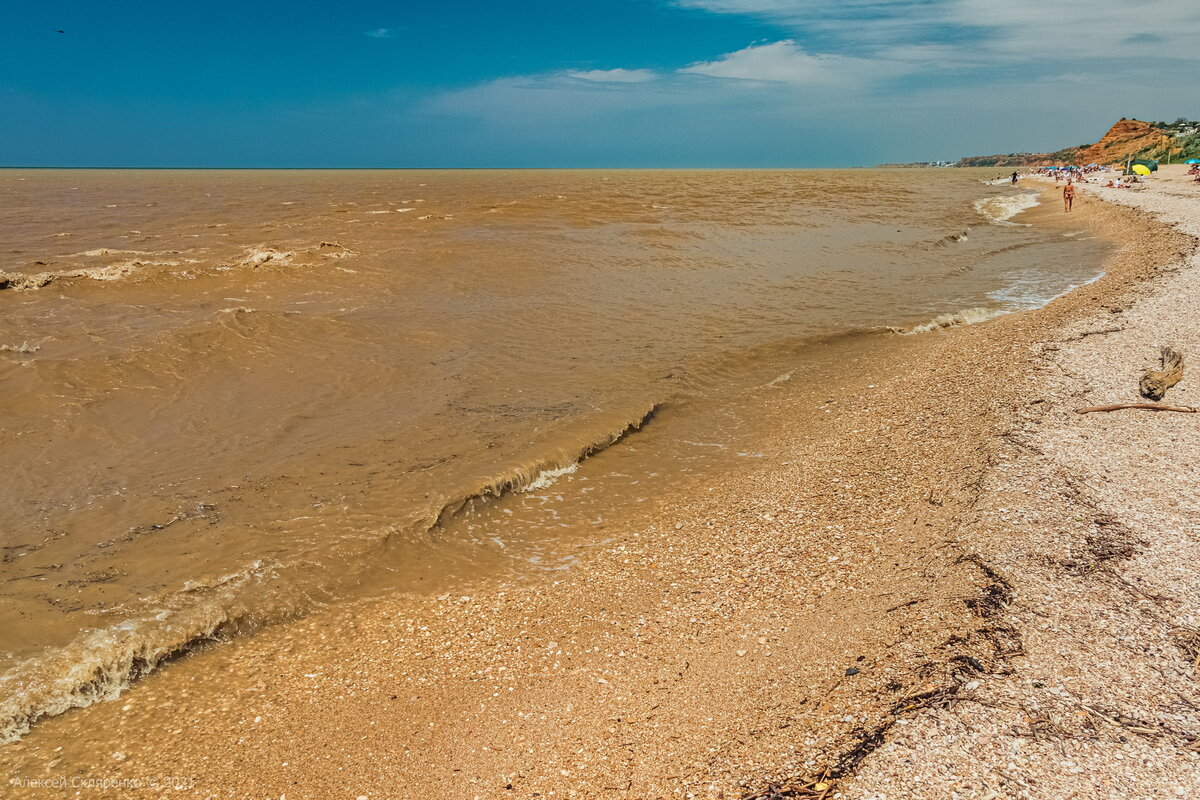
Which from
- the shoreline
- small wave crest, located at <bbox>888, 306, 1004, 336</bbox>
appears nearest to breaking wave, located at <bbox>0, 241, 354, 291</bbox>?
the shoreline

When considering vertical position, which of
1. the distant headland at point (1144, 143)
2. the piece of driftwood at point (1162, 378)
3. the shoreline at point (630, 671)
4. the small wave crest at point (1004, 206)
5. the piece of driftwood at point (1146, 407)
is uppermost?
the distant headland at point (1144, 143)

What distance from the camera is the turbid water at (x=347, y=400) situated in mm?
5113

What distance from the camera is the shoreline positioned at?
330 centimetres

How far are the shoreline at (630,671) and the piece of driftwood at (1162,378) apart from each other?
2546 millimetres

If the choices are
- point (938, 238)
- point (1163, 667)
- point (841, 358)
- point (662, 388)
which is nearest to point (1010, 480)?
point (1163, 667)

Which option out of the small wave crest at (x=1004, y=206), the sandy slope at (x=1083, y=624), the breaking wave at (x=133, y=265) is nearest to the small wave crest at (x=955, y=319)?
the sandy slope at (x=1083, y=624)

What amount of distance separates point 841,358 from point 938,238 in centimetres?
1738

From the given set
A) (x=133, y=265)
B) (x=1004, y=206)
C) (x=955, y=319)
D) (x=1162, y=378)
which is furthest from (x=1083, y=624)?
(x=1004, y=206)

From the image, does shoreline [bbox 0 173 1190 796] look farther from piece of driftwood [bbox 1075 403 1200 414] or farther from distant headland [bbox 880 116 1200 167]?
distant headland [bbox 880 116 1200 167]

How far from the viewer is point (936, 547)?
15.4ft

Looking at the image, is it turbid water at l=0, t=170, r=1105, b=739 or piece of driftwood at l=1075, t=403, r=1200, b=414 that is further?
piece of driftwood at l=1075, t=403, r=1200, b=414

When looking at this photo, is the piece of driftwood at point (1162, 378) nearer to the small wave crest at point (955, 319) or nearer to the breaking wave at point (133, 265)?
the small wave crest at point (955, 319)

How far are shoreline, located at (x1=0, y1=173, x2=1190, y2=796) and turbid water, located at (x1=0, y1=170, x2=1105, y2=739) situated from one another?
49 cm

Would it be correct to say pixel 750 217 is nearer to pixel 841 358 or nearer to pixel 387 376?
pixel 841 358
